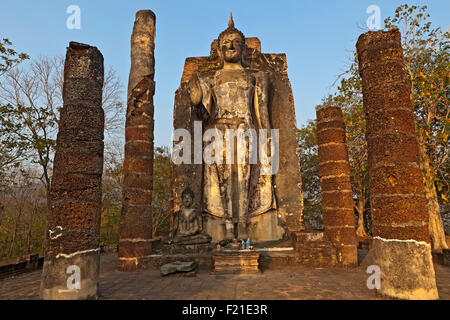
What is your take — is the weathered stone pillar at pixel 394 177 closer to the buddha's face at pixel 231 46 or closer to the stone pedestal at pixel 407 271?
the stone pedestal at pixel 407 271

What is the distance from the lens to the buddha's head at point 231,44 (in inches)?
353

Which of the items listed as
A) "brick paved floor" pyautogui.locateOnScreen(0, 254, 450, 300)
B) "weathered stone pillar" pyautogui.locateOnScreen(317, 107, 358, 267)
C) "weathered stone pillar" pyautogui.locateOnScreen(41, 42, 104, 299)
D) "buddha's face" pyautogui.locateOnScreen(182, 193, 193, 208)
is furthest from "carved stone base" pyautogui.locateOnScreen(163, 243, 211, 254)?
"weathered stone pillar" pyautogui.locateOnScreen(317, 107, 358, 267)

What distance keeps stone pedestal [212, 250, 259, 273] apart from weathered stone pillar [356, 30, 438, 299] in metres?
2.43

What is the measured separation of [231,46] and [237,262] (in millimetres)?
6013

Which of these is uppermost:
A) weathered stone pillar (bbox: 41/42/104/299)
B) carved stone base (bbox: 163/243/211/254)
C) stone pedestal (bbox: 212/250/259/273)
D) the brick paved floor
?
weathered stone pillar (bbox: 41/42/104/299)

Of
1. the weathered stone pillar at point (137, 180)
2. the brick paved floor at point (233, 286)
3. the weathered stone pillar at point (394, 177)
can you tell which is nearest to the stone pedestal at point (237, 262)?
the brick paved floor at point (233, 286)

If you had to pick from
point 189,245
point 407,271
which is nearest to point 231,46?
point 189,245

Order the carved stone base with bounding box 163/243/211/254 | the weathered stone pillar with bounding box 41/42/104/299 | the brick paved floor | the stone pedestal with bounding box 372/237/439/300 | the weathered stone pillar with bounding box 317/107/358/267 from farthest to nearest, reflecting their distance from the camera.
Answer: the weathered stone pillar with bounding box 317/107/358/267 → the carved stone base with bounding box 163/243/211/254 → the brick paved floor → the weathered stone pillar with bounding box 41/42/104/299 → the stone pedestal with bounding box 372/237/439/300

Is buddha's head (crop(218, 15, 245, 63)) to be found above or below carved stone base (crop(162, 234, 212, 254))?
above

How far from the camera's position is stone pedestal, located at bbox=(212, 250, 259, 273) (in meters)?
6.18

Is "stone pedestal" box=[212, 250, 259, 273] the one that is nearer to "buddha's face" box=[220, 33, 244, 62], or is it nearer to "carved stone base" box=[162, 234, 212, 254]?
"carved stone base" box=[162, 234, 212, 254]

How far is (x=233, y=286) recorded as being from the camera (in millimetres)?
5074

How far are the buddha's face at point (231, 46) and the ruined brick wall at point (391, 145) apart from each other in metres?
4.54

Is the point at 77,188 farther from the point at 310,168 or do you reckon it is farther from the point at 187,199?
the point at 310,168
